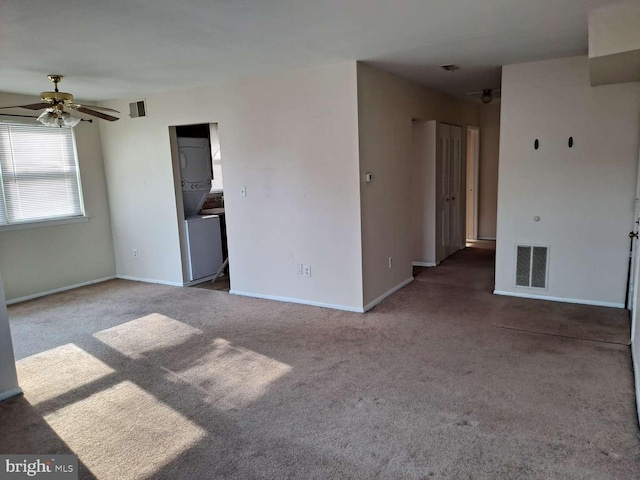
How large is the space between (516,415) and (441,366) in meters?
0.67

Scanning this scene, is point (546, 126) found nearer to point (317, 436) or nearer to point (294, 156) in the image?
point (294, 156)

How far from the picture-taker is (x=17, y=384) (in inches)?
116

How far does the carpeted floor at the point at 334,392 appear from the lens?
6.97 feet

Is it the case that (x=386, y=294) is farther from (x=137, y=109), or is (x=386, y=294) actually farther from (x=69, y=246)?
(x=69, y=246)

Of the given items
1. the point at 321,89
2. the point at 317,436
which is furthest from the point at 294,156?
the point at 317,436

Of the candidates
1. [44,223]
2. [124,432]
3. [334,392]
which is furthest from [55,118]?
[334,392]

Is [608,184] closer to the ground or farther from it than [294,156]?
closer to the ground

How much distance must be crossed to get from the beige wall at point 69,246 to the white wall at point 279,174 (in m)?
0.61

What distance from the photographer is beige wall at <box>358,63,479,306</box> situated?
416 centimetres

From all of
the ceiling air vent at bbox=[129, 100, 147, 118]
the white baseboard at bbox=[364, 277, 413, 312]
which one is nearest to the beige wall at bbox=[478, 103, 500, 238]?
the white baseboard at bbox=[364, 277, 413, 312]

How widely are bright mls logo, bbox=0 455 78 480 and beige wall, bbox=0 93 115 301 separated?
11.3 ft

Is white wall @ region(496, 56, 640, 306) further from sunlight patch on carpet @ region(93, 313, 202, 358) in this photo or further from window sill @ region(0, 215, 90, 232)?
window sill @ region(0, 215, 90, 232)

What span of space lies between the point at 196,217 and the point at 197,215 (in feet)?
0.55

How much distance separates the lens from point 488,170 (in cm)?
770
